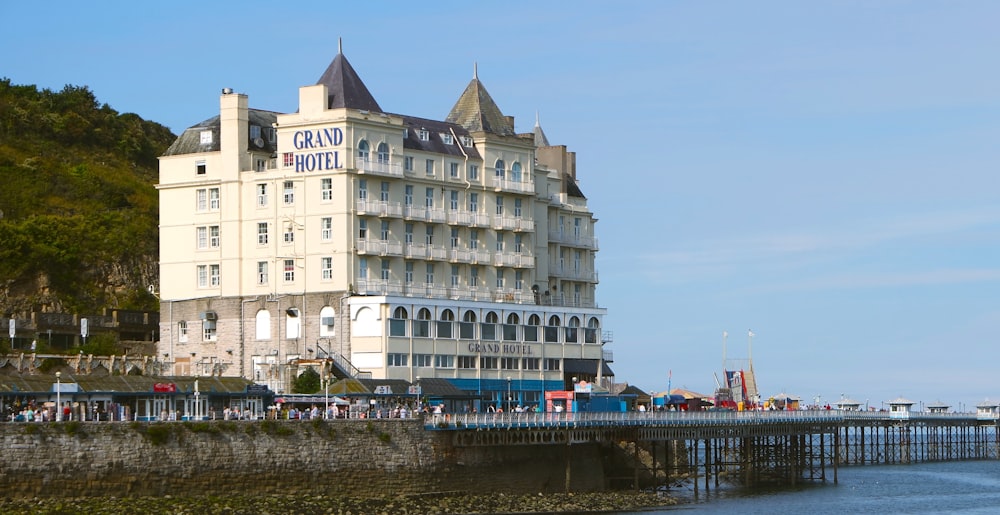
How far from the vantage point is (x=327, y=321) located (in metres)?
112

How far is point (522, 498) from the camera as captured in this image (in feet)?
305

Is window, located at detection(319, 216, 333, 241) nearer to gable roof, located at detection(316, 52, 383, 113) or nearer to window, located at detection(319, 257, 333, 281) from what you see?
window, located at detection(319, 257, 333, 281)

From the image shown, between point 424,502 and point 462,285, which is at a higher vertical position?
point 462,285

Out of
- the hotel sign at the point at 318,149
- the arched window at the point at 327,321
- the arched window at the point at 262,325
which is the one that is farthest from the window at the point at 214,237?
the arched window at the point at 327,321

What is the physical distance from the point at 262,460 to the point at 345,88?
36.8 meters

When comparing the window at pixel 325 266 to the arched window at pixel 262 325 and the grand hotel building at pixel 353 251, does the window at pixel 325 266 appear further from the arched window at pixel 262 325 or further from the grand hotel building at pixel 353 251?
the arched window at pixel 262 325

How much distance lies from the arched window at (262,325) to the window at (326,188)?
851cm

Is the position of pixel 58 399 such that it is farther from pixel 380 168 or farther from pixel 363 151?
pixel 380 168

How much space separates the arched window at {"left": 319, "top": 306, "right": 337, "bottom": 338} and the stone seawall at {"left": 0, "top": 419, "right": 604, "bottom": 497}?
19943mm

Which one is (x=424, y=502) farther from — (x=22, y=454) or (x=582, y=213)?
(x=582, y=213)

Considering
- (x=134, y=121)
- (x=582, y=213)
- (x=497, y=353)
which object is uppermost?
(x=134, y=121)

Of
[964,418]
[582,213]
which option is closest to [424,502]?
[582,213]

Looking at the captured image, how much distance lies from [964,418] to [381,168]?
76.5 m

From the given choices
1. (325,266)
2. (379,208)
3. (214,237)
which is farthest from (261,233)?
(379,208)
